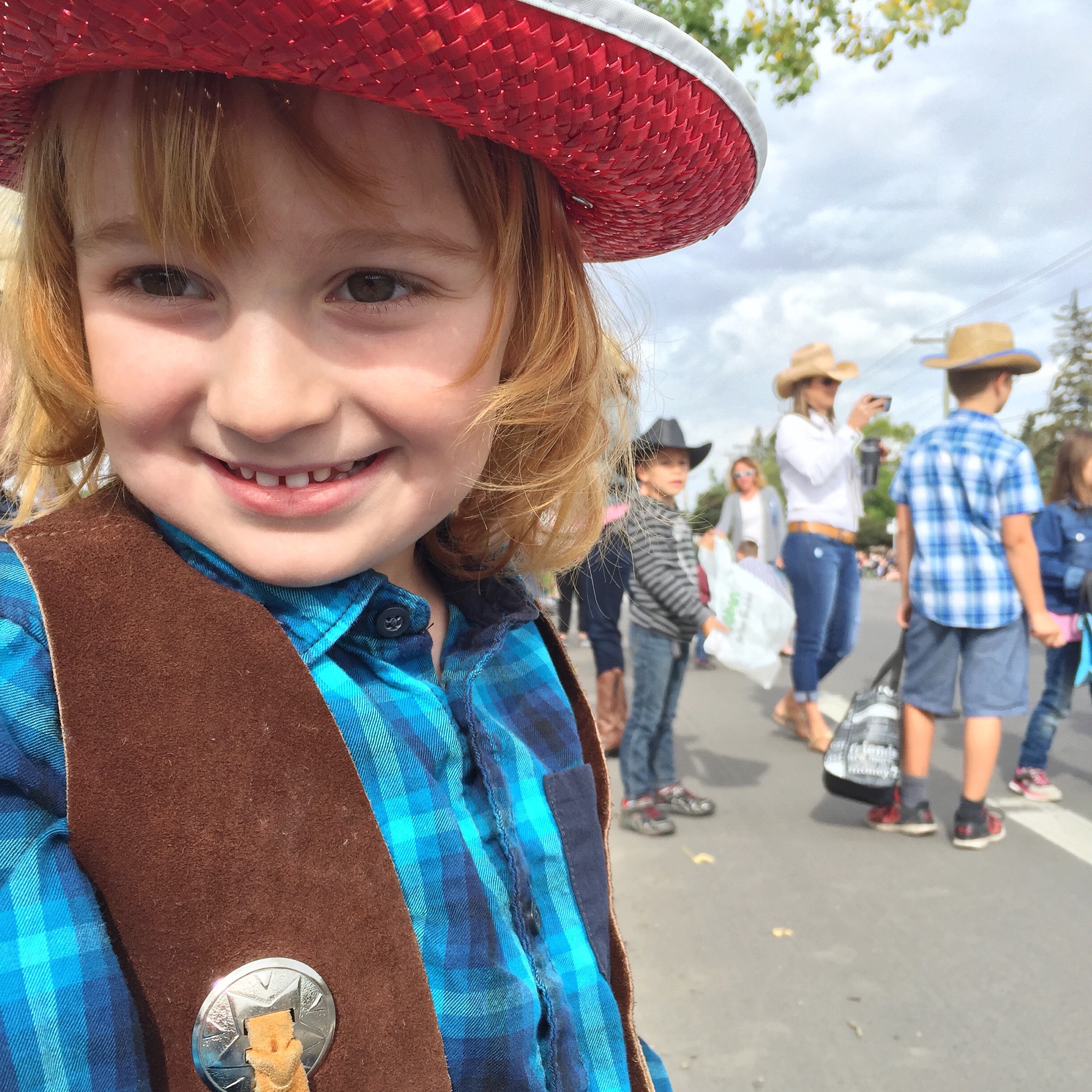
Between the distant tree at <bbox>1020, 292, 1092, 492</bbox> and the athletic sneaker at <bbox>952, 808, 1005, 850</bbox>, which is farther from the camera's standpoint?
the distant tree at <bbox>1020, 292, 1092, 492</bbox>

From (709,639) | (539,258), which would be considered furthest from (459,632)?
(709,639)

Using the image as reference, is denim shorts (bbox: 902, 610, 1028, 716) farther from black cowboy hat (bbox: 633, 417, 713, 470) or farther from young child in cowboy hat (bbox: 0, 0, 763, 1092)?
young child in cowboy hat (bbox: 0, 0, 763, 1092)

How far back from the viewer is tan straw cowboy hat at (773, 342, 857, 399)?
5.53 meters

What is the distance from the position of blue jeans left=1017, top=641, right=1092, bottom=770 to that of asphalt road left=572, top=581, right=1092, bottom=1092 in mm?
238

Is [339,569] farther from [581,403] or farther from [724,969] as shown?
[724,969]

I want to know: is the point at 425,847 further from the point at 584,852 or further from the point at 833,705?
the point at 833,705

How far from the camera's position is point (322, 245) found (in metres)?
0.81

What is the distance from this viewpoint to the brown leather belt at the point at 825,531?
5281mm

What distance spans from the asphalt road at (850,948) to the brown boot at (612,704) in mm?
617

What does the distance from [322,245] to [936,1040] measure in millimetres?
2779

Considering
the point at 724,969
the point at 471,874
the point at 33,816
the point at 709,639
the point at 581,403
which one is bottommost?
the point at 724,969

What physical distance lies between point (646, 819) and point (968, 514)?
195 centimetres

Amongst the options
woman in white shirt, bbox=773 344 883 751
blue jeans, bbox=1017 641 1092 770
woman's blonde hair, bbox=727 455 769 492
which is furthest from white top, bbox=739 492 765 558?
blue jeans, bbox=1017 641 1092 770

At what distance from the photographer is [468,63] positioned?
2.43 ft
